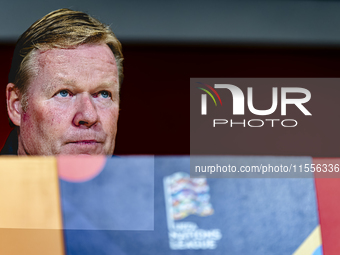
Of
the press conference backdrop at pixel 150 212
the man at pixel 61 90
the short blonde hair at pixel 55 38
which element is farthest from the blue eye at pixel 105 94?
the press conference backdrop at pixel 150 212

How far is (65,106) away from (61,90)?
10 centimetres

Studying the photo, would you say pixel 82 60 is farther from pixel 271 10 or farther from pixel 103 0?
pixel 271 10

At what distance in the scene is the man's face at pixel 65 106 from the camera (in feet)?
6.20

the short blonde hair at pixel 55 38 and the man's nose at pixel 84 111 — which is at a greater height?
the short blonde hair at pixel 55 38

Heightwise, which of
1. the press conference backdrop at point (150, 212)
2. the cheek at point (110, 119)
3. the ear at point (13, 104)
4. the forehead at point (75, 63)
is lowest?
the press conference backdrop at point (150, 212)

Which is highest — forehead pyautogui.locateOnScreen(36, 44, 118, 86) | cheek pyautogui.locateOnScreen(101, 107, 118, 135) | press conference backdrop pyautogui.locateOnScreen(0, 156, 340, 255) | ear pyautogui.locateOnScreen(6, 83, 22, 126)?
forehead pyautogui.locateOnScreen(36, 44, 118, 86)

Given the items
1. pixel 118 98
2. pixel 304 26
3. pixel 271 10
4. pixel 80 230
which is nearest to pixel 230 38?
pixel 271 10

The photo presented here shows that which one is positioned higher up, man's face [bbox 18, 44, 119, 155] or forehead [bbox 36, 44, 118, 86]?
forehead [bbox 36, 44, 118, 86]

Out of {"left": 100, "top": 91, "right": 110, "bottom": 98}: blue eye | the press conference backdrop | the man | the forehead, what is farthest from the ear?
{"left": 100, "top": 91, "right": 110, "bottom": 98}: blue eye

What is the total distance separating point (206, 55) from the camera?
2166 millimetres

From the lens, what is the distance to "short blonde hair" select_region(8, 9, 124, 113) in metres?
1.93

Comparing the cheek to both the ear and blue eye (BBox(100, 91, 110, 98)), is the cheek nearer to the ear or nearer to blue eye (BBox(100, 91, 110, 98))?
blue eye (BBox(100, 91, 110, 98))

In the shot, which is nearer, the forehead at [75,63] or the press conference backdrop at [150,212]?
the press conference backdrop at [150,212]

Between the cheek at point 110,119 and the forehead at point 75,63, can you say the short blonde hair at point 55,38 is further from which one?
the cheek at point 110,119
